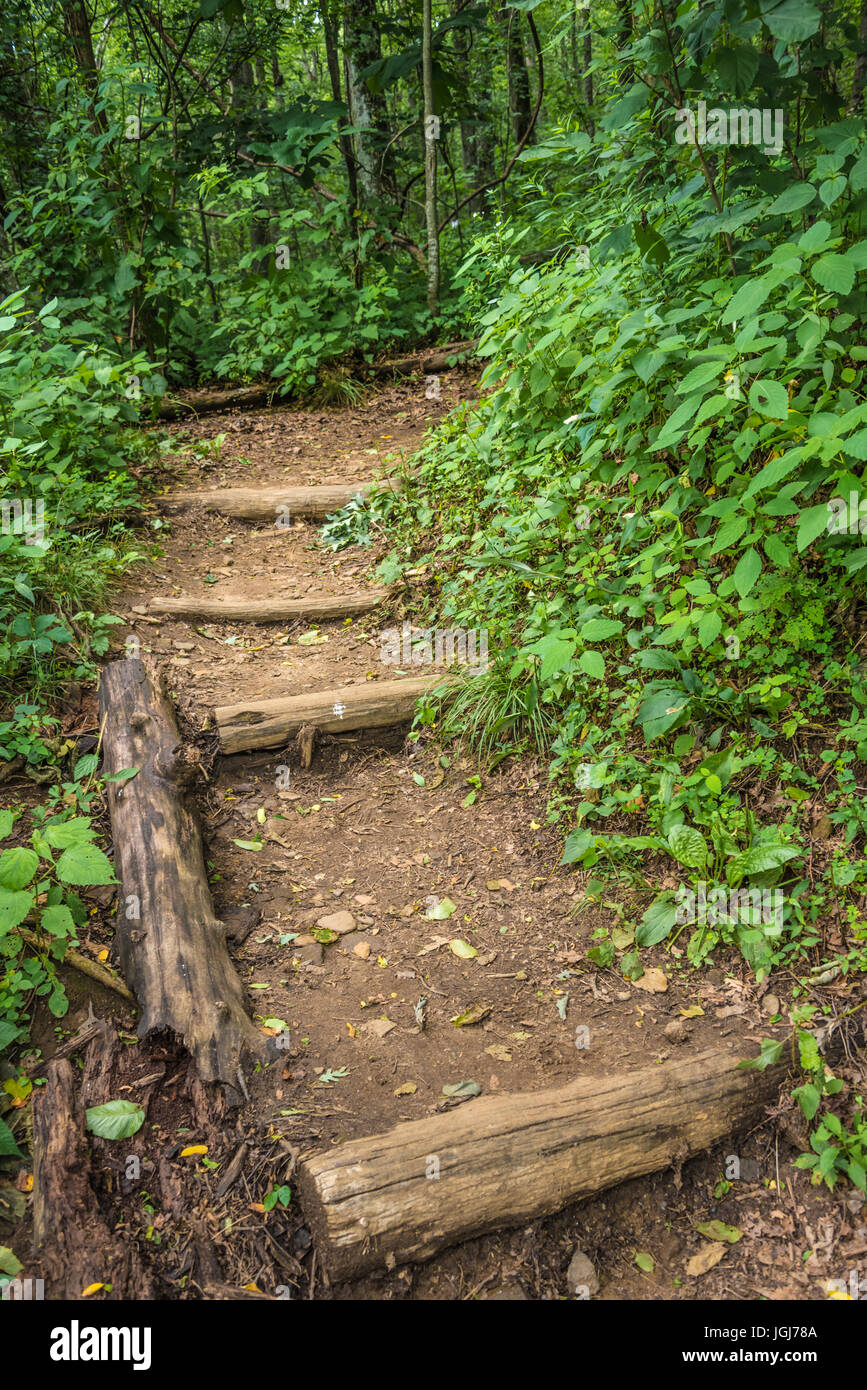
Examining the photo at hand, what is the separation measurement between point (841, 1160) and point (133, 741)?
282 centimetres

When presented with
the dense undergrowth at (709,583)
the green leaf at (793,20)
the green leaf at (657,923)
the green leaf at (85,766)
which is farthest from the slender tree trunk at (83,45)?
the green leaf at (657,923)

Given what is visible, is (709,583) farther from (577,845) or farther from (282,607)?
(282,607)

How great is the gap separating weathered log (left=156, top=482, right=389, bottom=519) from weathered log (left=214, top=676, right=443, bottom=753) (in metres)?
2.20

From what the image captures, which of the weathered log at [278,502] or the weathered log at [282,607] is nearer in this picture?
the weathered log at [282,607]

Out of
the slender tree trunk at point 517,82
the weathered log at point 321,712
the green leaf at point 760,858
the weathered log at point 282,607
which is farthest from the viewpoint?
the slender tree trunk at point 517,82

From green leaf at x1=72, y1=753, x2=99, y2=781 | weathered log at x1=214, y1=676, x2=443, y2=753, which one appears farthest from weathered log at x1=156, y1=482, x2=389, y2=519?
green leaf at x1=72, y1=753, x2=99, y2=781

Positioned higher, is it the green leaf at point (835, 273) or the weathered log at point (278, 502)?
the green leaf at point (835, 273)

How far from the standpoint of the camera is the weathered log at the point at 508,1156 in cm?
209

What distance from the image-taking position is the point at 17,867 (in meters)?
2.38

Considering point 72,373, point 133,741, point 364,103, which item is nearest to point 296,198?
point 364,103

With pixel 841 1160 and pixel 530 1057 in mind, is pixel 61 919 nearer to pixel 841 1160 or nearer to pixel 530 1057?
pixel 530 1057

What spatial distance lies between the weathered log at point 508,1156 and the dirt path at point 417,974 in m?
0.08

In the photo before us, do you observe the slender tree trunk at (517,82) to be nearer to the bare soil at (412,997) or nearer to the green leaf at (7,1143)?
the bare soil at (412,997)

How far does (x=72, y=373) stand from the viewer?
17.6 feet
